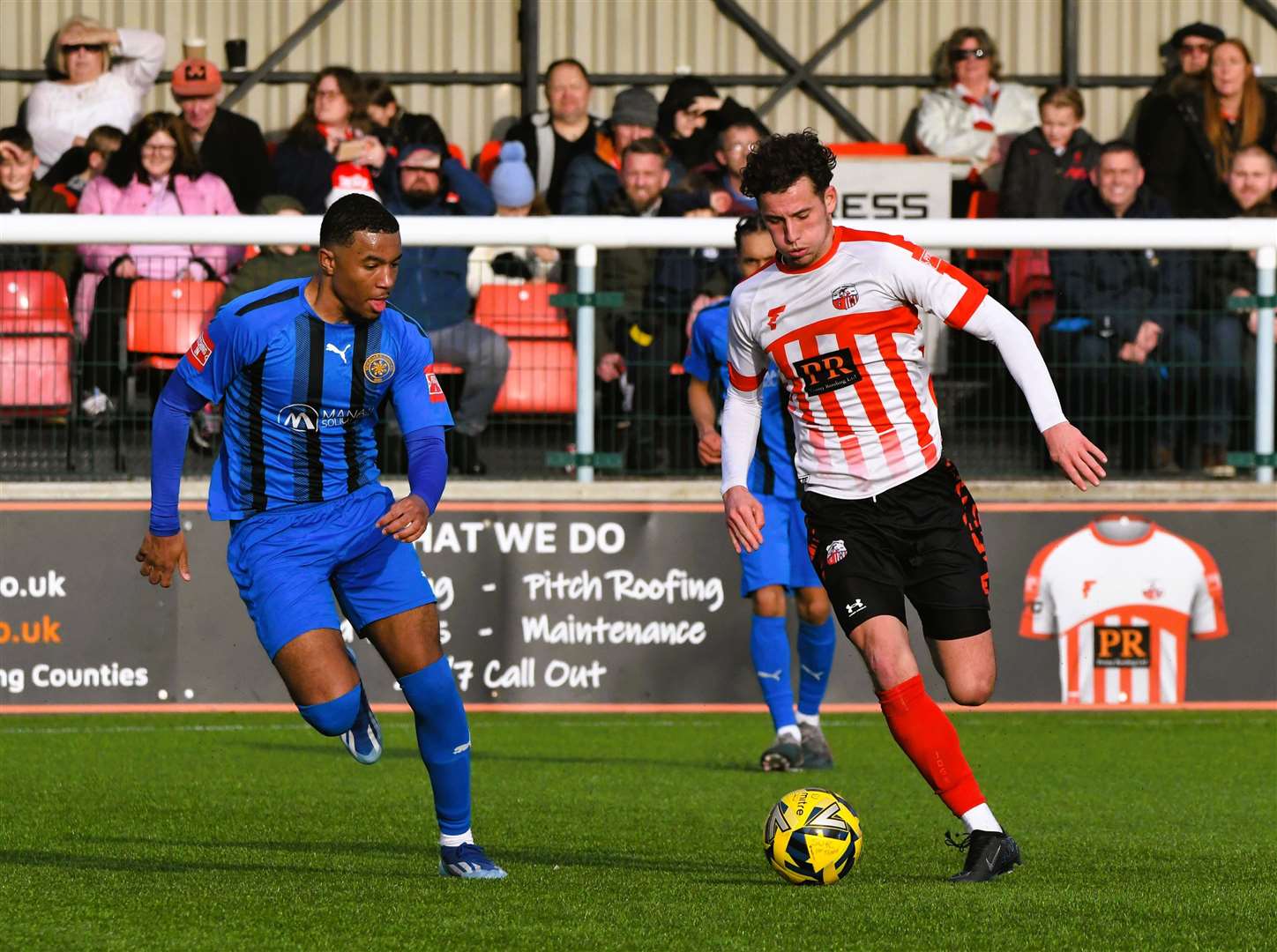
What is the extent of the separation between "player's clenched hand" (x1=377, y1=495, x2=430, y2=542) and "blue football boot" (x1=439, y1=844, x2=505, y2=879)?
0.91 metres

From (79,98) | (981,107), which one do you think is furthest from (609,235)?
(981,107)

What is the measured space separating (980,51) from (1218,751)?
6535 mm

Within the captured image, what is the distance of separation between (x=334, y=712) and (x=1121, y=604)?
19.4 ft

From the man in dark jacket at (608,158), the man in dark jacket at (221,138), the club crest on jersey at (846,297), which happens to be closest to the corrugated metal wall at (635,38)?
the man in dark jacket at (608,158)

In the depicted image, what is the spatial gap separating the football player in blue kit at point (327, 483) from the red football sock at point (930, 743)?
1.20 m

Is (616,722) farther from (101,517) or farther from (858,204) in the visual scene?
(858,204)

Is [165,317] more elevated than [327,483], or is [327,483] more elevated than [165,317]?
[165,317]

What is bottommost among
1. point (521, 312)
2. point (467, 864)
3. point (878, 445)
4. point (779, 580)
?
point (467, 864)

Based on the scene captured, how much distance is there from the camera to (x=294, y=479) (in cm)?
616

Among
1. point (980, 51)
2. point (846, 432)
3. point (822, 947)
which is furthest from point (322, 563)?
point (980, 51)

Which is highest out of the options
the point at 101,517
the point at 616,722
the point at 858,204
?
the point at 858,204

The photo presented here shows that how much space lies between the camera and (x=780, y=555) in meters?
8.98

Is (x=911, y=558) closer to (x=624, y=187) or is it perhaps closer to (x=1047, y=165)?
(x=624, y=187)

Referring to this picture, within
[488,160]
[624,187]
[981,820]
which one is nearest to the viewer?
[981,820]
